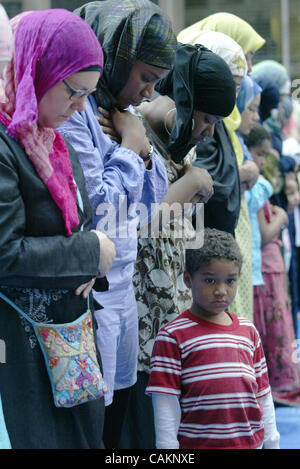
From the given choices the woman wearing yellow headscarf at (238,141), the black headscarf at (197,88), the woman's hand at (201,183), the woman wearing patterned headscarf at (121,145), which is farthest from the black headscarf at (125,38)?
the woman wearing yellow headscarf at (238,141)

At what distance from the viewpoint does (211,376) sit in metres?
2.14

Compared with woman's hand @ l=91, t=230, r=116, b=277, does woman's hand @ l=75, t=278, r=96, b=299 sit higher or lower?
lower

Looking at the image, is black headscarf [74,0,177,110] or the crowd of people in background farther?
black headscarf [74,0,177,110]

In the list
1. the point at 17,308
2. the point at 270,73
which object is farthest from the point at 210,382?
the point at 270,73

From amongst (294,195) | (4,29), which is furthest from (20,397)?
(294,195)

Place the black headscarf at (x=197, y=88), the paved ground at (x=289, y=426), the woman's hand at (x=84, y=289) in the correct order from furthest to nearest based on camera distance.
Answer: the paved ground at (x=289, y=426)
the black headscarf at (x=197, y=88)
the woman's hand at (x=84, y=289)

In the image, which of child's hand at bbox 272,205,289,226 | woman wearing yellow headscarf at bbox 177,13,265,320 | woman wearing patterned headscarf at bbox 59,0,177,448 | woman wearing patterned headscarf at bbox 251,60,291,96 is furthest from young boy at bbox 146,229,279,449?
woman wearing patterned headscarf at bbox 251,60,291,96

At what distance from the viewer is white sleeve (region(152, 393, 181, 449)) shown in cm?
212

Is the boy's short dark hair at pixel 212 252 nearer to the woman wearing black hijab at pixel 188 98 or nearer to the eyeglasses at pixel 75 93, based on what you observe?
the woman wearing black hijab at pixel 188 98

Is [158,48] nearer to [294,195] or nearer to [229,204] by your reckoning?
[229,204]

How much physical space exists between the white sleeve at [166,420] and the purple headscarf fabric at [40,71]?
703mm

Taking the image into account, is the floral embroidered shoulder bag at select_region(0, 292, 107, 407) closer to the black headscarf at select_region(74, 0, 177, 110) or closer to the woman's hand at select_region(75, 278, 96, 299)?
the woman's hand at select_region(75, 278, 96, 299)

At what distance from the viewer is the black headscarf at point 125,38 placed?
211 cm

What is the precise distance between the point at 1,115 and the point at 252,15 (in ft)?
33.1
